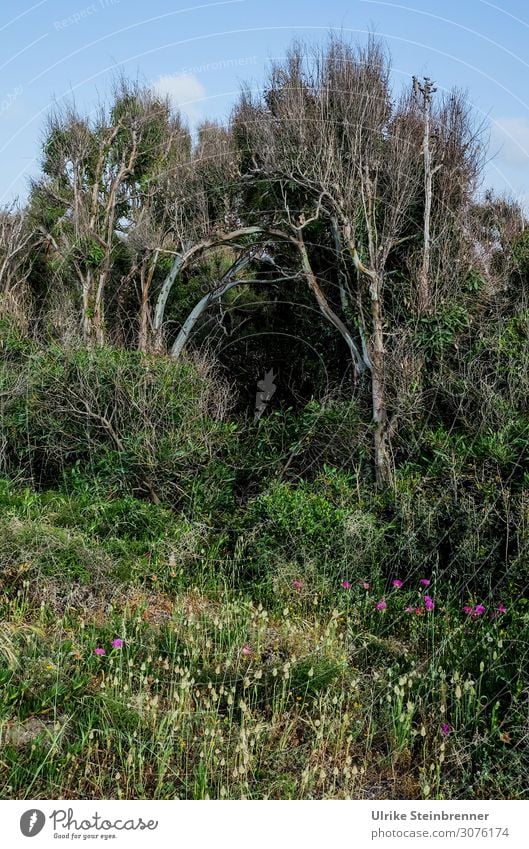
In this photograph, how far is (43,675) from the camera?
5336 millimetres

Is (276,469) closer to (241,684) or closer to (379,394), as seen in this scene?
(379,394)

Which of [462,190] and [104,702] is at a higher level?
[462,190]

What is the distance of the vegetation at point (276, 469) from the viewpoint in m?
4.86

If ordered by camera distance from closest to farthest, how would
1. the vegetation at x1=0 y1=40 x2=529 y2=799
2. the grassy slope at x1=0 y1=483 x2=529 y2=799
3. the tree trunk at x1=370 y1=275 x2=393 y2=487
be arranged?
1. the grassy slope at x1=0 y1=483 x2=529 y2=799
2. the vegetation at x1=0 y1=40 x2=529 y2=799
3. the tree trunk at x1=370 y1=275 x2=393 y2=487

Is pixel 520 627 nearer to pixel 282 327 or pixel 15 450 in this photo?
pixel 15 450

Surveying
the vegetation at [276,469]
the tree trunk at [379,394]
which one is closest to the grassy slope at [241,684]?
the vegetation at [276,469]

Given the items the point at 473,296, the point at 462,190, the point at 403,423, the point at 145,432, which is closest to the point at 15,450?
the point at 145,432

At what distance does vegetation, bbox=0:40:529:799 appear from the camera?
→ 4859mm

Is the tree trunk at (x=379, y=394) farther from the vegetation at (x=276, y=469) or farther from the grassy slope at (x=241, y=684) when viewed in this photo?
the grassy slope at (x=241, y=684)

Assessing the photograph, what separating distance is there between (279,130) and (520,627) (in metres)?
8.74

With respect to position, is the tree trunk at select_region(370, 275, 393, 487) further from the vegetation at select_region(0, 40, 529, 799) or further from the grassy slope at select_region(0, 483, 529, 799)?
the grassy slope at select_region(0, 483, 529, 799)

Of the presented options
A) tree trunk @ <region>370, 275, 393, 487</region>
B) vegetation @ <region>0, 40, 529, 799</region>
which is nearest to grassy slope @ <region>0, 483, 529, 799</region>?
vegetation @ <region>0, 40, 529, 799</region>

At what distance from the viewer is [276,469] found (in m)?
10.2

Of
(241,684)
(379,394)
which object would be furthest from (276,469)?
(241,684)
